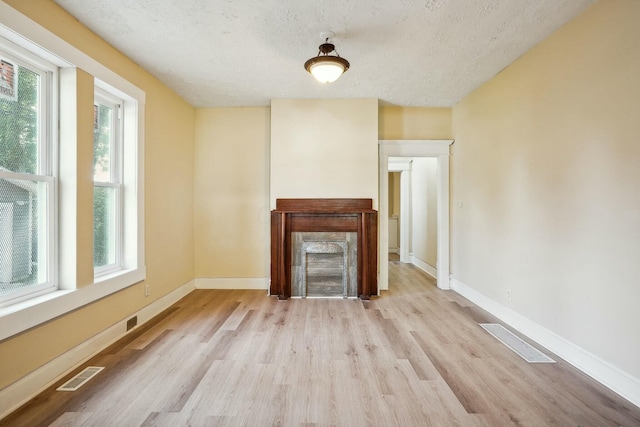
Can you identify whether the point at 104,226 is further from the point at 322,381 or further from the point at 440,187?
the point at 440,187

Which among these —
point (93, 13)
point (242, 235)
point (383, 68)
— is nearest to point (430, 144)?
point (383, 68)

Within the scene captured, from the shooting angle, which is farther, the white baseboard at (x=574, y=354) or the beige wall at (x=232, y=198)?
the beige wall at (x=232, y=198)

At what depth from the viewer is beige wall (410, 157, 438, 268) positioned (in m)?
5.20

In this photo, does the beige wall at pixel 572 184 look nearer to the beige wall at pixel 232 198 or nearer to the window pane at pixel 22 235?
the beige wall at pixel 232 198

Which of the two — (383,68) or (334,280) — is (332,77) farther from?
(334,280)

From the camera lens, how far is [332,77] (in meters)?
2.70

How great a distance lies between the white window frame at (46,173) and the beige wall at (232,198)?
2.18 m

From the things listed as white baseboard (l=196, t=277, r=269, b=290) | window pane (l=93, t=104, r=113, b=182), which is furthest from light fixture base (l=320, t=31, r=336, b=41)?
white baseboard (l=196, t=277, r=269, b=290)

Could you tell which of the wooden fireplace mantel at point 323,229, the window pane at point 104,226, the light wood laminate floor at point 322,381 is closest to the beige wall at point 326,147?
the wooden fireplace mantel at point 323,229

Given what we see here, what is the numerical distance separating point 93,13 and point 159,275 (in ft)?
8.39

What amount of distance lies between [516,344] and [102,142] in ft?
13.9

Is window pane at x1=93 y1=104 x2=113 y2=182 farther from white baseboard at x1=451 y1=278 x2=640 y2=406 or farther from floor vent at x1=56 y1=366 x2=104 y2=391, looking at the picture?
white baseboard at x1=451 y1=278 x2=640 y2=406

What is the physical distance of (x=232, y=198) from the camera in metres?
4.35

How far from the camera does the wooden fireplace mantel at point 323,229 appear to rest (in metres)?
3.85
